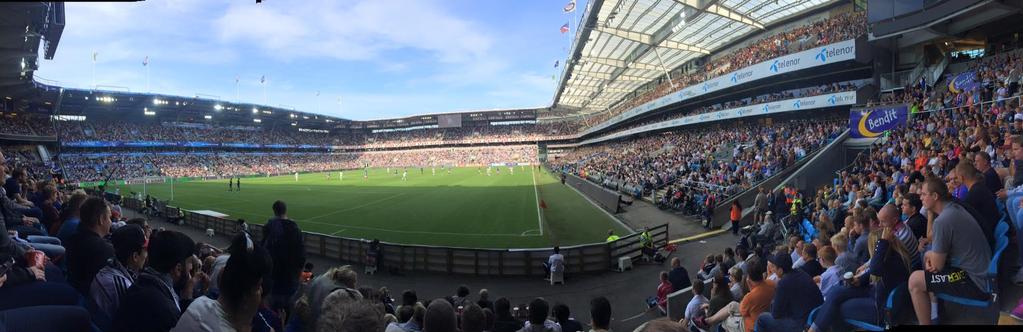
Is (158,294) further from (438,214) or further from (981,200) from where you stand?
(438,214)

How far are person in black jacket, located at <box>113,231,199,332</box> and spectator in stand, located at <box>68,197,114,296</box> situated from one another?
3.64ft

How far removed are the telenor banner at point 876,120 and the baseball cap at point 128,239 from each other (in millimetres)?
23424

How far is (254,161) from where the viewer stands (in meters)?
79.2

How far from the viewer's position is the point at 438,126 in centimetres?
11188

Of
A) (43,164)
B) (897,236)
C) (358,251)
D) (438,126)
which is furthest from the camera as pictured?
(438,126)

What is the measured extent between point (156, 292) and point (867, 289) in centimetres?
599

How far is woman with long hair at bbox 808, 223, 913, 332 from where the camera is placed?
4090 mm

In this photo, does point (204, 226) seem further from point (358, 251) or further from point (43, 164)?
point (43, 164)

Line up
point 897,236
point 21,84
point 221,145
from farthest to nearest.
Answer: point 221,145 → point 21,84 → point 897,236

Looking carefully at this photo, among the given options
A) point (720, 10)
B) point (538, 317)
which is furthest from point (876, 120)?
point (538, 317)

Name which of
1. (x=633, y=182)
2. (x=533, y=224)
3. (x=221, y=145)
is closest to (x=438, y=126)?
(x=221, y=145)

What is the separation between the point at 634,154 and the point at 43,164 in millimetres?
62813

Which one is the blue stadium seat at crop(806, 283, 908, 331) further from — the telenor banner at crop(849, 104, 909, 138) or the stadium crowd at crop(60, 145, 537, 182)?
the stadium crowd at crop(60, 145, 537, 182)

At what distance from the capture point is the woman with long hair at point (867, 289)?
4.09 m
